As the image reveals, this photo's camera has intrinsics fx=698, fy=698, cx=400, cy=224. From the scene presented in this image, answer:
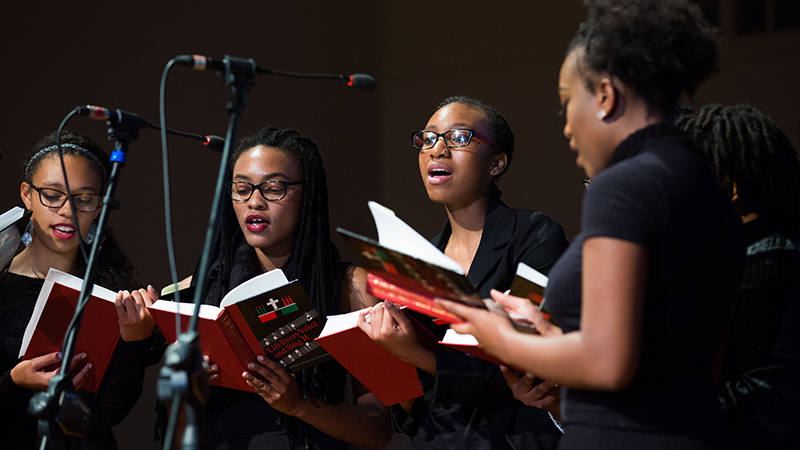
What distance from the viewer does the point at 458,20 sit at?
633 centimetres

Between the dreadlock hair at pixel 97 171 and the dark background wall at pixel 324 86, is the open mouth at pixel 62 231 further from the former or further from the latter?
the dark background wall at pixel 324 86

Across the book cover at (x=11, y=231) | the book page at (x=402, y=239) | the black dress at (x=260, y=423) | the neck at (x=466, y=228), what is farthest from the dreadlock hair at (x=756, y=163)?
the book cover at (x=11, y=231)

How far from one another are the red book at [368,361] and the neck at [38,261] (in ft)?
3.80

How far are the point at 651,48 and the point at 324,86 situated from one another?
495cm

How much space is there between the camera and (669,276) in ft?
3.66

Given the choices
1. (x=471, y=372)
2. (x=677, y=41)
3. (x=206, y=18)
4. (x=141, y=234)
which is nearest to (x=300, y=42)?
(x=206, y=18)

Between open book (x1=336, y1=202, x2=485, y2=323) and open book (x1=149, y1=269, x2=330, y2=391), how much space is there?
444 millimetres

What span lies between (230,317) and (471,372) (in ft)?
2.19

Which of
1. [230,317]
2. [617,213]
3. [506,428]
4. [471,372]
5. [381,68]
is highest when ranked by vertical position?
[381,68]

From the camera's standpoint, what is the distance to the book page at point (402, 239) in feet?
4.63

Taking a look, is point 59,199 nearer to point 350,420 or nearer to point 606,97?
point 350,420

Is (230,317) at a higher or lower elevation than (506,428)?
higher

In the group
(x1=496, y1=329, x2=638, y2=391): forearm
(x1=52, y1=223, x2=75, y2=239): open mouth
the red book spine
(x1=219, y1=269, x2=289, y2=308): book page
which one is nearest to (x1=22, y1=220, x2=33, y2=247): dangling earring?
(x1=52, y1=223, x2=75, y2=239): open mouth

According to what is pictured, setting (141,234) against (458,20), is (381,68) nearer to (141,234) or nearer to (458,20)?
(458,20)
